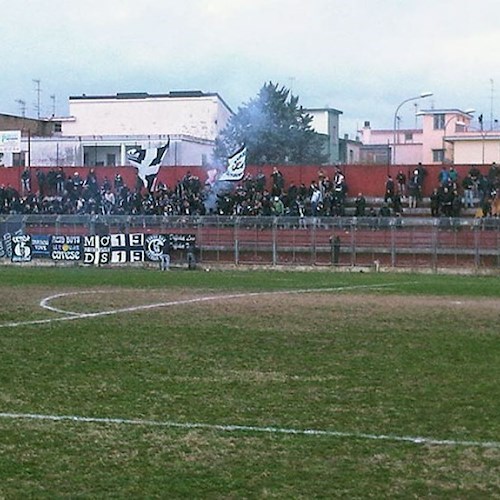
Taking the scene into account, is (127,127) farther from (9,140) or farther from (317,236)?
(317,236)

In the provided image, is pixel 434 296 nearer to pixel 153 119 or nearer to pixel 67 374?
pixel 67 374

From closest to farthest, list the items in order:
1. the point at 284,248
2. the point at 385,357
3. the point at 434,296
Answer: the point at 385,357
the point at 434,296
the point at 284,248

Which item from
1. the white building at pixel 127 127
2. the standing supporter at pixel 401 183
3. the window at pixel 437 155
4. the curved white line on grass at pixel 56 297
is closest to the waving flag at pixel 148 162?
the standing supporter at pixel 401 183

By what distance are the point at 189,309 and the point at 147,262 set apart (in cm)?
2601

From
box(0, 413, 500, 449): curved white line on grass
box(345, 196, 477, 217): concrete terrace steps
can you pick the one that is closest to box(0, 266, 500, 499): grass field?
box(0, 413, 500, 449): curved white line on grass

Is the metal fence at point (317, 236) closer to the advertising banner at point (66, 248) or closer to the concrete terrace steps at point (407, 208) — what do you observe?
the advertising banner at point (66, 248)

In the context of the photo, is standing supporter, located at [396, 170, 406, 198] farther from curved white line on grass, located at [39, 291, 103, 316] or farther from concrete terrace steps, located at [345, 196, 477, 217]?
curved white line on grass, located at [39, 291, 103, 316]

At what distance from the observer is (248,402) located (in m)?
12.0

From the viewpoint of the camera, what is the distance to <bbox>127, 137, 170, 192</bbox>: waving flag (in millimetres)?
57188

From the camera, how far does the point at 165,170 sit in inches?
2422

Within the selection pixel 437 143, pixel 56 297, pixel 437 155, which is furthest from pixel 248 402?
pixel 437 143

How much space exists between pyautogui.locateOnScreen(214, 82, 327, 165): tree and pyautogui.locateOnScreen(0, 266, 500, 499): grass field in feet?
200

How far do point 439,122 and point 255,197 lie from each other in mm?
64323

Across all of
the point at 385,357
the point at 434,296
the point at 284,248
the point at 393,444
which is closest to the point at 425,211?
the point at 284,248
